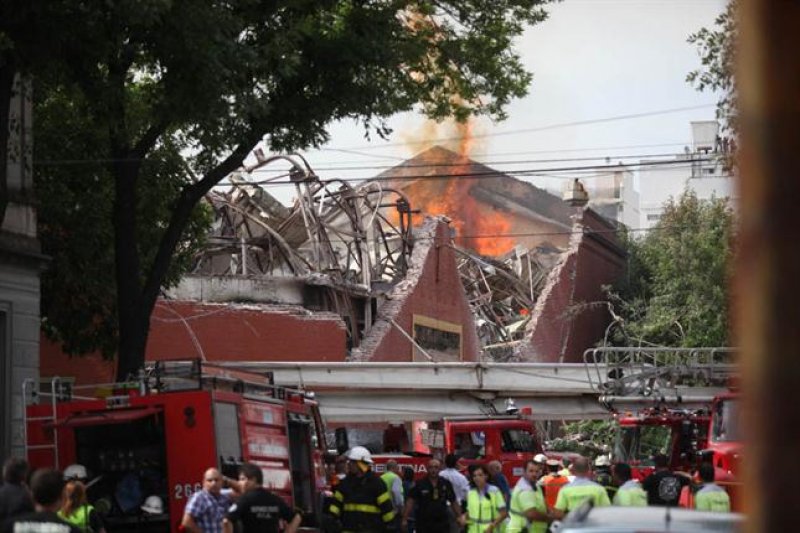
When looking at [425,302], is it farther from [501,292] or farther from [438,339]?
[501,292]

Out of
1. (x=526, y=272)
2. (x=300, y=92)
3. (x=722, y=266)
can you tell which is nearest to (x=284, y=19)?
(x=300, y=92)

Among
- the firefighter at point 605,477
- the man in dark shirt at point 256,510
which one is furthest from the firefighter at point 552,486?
the man in dark shirt at point 256,510

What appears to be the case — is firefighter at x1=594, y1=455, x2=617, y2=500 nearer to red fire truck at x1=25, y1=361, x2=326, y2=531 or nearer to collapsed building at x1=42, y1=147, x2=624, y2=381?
red fire truck at x1=25, y1=361, x2=326, y2=531

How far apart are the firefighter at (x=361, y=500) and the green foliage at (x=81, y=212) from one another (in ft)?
36.1

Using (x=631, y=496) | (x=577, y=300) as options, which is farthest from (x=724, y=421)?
(x=577, y=300)

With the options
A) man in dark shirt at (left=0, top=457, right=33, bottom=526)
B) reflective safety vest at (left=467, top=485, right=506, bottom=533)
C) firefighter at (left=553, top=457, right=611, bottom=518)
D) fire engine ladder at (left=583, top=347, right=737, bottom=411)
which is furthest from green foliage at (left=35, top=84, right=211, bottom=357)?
man in dark shirt at (left=0, top=457, right=33, bottom=526)

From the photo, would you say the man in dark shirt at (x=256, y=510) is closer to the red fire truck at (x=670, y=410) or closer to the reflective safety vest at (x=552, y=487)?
the reflective safety vest at (x=552, y=487)

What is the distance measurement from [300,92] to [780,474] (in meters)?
19.5

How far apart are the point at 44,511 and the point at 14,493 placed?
1.88m

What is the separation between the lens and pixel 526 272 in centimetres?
5772

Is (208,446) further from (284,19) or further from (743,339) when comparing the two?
(743,339)

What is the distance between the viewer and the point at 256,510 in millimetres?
12086

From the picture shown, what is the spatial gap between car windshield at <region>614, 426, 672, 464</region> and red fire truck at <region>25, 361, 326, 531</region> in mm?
9589

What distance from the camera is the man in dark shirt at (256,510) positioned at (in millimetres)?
12070
